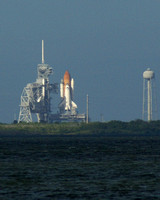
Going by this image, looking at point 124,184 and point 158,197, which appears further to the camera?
point 124,184

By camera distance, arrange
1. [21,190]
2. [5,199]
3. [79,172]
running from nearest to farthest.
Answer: [5,199] < [21,190] < [79,172]

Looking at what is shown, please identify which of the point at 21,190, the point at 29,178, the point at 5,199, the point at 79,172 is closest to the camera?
the point at 5,199

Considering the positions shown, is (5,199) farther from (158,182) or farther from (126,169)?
(126,169)

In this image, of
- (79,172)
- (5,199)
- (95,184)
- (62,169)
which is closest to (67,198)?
(5,199)

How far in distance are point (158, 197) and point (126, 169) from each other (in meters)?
26.1

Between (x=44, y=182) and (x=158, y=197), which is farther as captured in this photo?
(x=44, y=182)

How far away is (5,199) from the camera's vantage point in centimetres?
4891

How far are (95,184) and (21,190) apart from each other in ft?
24.0

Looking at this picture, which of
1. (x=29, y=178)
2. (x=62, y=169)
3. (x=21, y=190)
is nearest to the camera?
(x=21, y=190)

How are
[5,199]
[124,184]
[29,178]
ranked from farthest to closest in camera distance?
[29,178] → [124,184] → [5,199]

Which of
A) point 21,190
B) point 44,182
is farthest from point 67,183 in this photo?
point 21,190

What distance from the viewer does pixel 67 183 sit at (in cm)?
5922

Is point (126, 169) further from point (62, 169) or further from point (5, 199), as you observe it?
point (5, 199)

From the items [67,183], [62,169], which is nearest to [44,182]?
[67,183]
